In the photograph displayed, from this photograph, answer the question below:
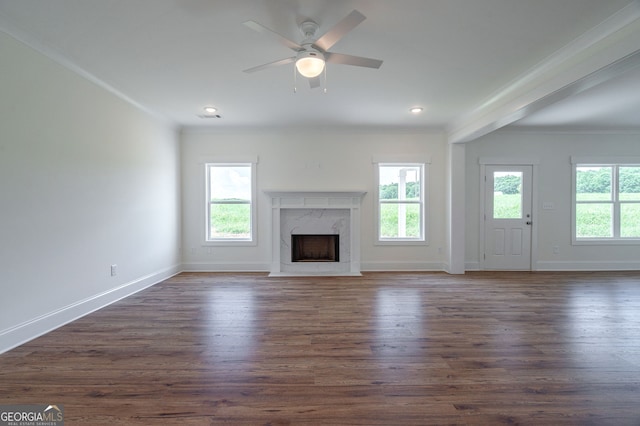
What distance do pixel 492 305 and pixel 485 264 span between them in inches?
83.3

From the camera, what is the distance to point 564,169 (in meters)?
5.02

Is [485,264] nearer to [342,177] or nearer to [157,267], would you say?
[342,177]

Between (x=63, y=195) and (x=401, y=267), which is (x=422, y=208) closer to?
(x=401, y=267)

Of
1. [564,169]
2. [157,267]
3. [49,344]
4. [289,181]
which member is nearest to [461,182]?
[564,169]

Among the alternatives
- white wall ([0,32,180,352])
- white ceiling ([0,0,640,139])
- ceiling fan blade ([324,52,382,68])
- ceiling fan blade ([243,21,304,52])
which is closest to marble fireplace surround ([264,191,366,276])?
white ceiling ([0,0,640,139])

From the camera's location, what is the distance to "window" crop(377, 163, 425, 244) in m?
5.07

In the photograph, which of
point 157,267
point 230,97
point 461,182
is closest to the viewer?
point 230,97

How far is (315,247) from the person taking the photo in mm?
5078

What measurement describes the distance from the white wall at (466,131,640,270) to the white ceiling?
104 centimetres

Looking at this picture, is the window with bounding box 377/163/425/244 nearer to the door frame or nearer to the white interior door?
the door frame

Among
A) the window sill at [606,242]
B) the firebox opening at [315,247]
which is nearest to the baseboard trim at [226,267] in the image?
the firebox opening at [315,247]

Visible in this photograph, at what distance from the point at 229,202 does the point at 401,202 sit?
3.25 meters

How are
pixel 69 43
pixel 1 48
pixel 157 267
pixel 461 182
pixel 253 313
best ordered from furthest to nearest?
pixel 461 182
pixel 157 267
pixel 253 313
pixel 69 43
pixel 1 48

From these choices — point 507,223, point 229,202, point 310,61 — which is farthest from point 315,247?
point 507,223
